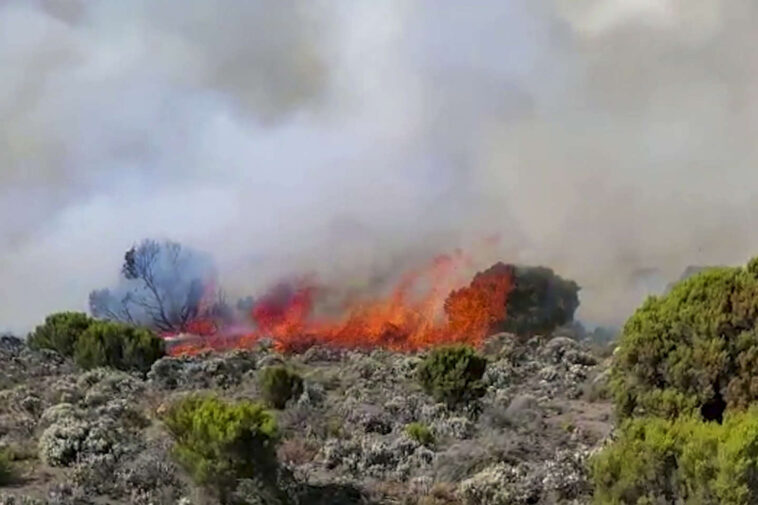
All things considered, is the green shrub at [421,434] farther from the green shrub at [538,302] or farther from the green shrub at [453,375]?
the green shrub at [538,302]

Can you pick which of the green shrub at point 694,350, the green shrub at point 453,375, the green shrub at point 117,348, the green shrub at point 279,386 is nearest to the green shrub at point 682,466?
the green shrub at point 694,350

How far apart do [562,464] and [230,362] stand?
1526 centimetres

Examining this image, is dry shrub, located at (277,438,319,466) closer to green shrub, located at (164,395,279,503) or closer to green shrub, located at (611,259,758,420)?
green shrub, located at (164,395,279,503)

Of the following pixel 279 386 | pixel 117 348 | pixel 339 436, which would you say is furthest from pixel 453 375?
pixel 117 348

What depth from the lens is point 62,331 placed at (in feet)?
98.3

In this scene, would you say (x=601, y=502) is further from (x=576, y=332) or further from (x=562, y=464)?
(x=576, y=332)

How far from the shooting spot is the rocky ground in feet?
43.5

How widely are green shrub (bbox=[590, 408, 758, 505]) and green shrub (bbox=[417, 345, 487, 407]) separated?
9.03 metres

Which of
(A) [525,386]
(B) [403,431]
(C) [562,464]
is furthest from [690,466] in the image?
(A) [525,386]

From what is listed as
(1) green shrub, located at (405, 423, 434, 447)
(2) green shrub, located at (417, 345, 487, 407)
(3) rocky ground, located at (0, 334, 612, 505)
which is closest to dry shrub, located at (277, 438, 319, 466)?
(3) rocky ground, located at (0, 334, 612, 505)

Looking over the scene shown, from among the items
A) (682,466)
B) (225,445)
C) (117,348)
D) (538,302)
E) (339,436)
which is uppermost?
(538,302)

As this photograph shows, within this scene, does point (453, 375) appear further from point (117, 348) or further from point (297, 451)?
point (117, 348)

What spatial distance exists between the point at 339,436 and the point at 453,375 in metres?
4.77

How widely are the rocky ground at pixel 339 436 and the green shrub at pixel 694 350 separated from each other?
139cm
